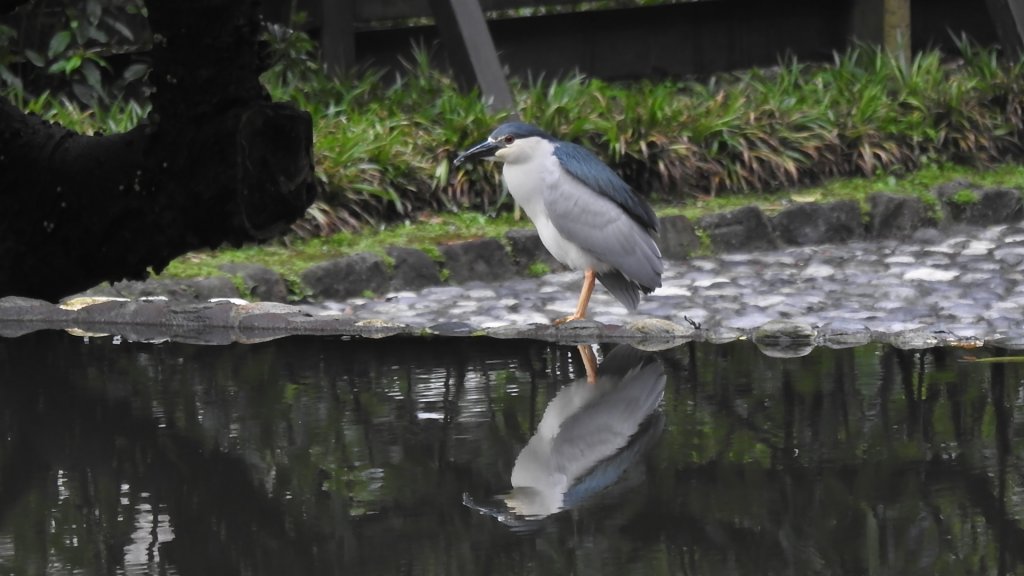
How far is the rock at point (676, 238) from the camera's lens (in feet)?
24.1

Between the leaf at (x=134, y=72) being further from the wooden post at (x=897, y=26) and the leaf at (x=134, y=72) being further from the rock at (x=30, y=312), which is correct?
the wooden post at (x=897, y=26)

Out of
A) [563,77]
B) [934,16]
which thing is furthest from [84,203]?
[934,16]

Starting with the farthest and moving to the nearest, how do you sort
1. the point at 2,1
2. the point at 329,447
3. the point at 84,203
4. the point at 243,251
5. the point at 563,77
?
the point at 563,77 < the point at 243,251 < the point at 329,447 < the point at 84,203 < the point at 2,1

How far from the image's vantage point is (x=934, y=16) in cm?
1067

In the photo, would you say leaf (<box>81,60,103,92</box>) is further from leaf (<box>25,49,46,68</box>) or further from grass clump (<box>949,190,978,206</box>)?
grass clump (<box>949,190,978,206</box>)

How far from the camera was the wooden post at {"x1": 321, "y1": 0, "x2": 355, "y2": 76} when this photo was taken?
9.06 metres

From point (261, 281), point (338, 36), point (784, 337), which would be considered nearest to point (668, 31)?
point (338, 36)

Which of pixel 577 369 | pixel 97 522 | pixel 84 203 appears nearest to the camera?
pixel 84 203

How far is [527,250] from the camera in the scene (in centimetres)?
708

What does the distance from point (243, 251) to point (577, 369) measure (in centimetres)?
217

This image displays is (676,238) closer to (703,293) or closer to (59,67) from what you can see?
(703,293)

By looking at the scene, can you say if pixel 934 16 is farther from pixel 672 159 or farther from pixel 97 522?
pixel 97 522

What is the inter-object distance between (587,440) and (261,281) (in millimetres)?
2452

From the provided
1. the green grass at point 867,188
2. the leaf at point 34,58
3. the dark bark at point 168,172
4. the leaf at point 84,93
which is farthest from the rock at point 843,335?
the leaf at point 34,58
